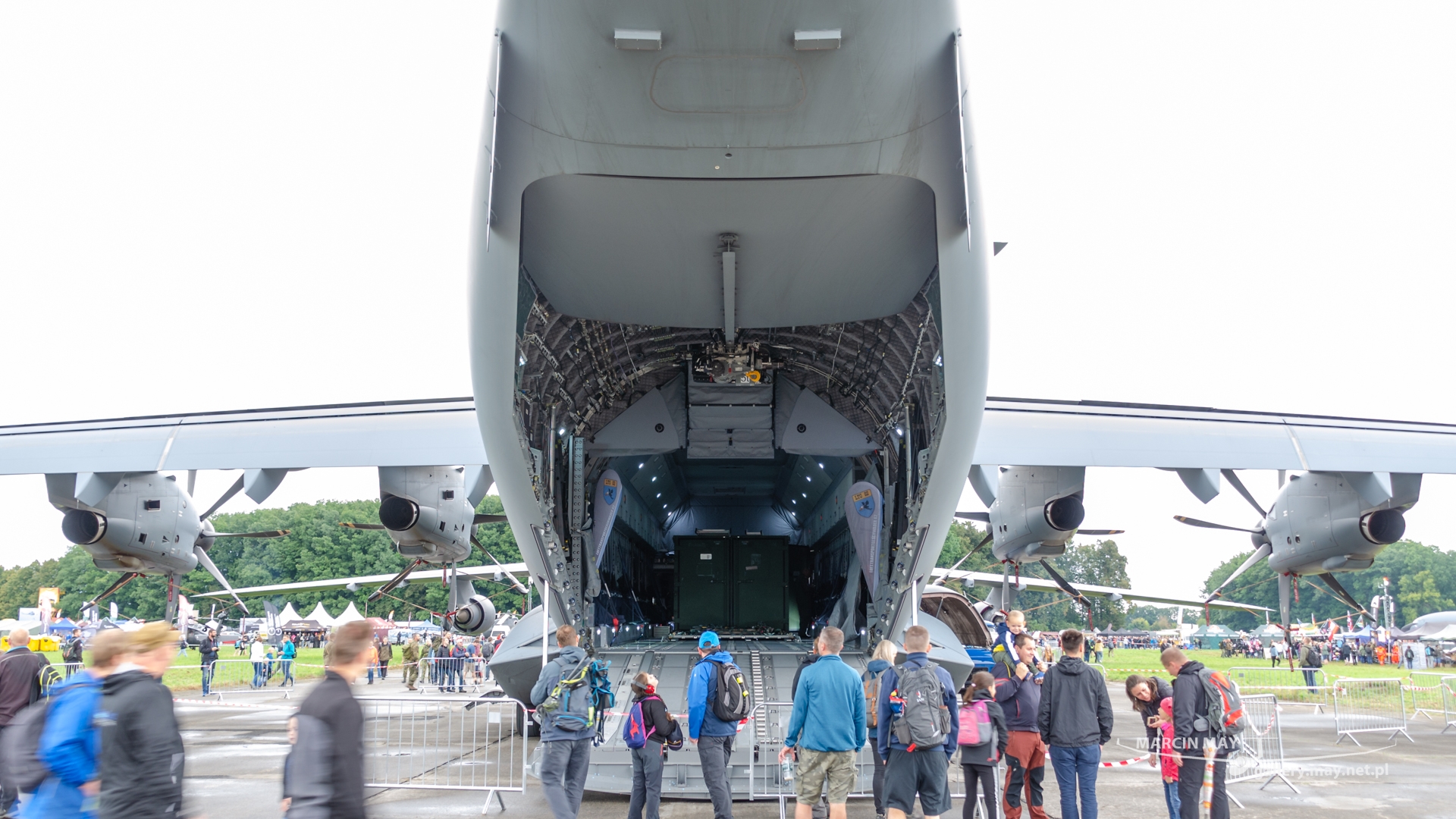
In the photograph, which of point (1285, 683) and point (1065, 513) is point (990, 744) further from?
point (1285, 683)

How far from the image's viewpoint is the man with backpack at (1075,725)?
5.78 m

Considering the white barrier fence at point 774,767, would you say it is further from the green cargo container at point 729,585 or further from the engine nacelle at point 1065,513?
the green cargo container at point 729,585

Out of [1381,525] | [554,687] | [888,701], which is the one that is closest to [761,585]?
[1381,525]

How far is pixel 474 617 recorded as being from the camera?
19000 millimetres

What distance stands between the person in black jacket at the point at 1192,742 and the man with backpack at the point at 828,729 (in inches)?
81.0

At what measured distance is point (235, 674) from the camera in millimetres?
28922

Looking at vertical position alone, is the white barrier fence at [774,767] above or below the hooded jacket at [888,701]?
below

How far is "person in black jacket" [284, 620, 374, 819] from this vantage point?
9.80 ft

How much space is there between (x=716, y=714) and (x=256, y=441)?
633 cm

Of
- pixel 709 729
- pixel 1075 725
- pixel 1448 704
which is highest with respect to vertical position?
pixel 1075 725

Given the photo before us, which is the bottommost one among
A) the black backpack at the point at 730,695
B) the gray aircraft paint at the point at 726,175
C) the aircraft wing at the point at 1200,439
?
the black backpack at the point at 730,695

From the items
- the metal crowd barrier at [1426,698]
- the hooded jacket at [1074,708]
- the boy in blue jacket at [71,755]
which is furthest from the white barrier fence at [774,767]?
the metal crowd barrier at [1426,698]

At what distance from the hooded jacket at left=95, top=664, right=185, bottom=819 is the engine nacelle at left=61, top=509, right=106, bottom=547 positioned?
857 centimetres

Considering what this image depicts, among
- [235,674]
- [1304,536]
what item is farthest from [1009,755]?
[235,674]
